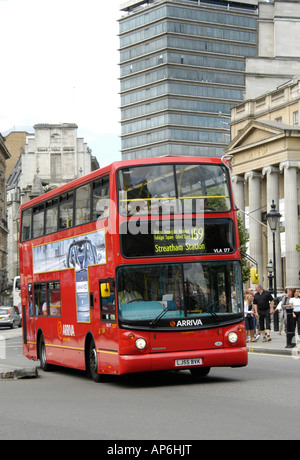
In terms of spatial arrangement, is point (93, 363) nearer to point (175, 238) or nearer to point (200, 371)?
point (200, 371)

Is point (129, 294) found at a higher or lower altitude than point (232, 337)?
higher

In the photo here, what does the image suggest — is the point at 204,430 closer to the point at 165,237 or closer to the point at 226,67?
the point at 165,237

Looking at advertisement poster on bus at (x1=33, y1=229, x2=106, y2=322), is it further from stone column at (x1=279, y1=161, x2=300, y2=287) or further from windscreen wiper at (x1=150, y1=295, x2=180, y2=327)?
stone column at (x1=279, y1=161, x2=300, y2=287)

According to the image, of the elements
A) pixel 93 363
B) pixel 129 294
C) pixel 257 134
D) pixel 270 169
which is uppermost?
pixel 257 134

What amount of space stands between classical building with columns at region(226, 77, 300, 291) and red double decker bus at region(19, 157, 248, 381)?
4516cm

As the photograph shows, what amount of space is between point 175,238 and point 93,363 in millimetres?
3257

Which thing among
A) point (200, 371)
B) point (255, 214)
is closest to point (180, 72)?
point (255, 214)

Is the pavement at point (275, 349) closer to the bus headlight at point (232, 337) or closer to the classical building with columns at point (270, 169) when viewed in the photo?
the bus headlight at point (232, 337)

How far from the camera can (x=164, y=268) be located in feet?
49.2

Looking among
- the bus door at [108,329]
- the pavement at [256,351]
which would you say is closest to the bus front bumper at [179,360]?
the bus door at [108,329]

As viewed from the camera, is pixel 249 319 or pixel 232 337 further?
pixel 249 319
